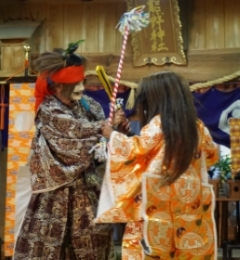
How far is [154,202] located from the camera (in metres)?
2.61

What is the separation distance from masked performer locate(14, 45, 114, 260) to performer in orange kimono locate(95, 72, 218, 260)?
1.90 feet

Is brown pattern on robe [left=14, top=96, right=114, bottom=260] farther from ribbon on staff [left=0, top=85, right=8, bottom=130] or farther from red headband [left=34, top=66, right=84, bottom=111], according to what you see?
ribbon on staff [left=0, top=85, right=8, bottom=130]

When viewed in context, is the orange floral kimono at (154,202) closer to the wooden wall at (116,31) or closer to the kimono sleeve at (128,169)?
the kimono sleeve at (128,169)

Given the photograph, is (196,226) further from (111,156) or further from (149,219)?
(111,156)

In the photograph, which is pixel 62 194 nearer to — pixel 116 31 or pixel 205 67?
pixel 205 67

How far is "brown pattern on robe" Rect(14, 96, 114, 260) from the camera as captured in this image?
3.28 meters

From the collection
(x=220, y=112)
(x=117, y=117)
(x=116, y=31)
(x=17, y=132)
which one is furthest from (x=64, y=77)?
(x=116, y=31)

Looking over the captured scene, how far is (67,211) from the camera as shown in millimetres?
3342

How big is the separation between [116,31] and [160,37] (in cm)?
66

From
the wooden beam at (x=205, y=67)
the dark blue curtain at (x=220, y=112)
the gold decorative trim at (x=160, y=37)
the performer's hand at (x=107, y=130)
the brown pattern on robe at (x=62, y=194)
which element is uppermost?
the gold decorative trim at (x=160, y=37)

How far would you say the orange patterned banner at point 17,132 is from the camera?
503 centimetres

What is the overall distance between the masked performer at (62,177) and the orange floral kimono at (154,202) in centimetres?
59

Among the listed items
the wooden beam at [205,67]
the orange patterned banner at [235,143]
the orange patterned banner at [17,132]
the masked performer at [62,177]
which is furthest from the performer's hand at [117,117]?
the wooden beam at [205,67]

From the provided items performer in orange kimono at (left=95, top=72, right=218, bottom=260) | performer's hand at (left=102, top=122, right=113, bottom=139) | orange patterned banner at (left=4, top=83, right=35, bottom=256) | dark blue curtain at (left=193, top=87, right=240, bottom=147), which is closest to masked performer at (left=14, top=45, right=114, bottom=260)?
performer's hand at (left=102, top=122, right=113, bottom=139)
